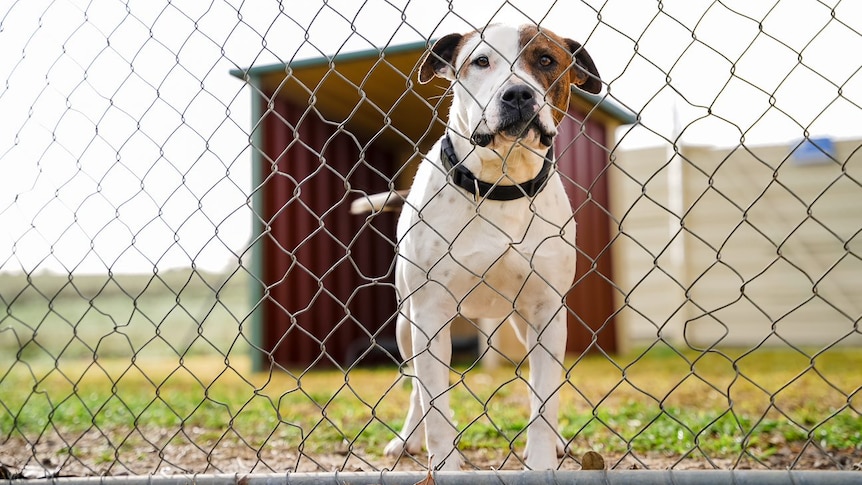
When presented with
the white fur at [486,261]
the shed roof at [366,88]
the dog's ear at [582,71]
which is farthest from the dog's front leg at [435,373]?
the shed roof at [366,88]

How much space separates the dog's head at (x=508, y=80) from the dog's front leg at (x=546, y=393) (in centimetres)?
63

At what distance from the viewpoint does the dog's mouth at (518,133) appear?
2.29 meters

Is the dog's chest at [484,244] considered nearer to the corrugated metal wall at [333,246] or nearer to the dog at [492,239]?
the dog at [492,239]

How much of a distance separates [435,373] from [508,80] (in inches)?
38.5

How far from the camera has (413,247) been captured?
2.60m

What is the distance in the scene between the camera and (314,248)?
9.33 metres

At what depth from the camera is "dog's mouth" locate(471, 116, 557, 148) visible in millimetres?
2289

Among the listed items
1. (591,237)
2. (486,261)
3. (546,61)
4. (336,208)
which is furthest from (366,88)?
(486,261)

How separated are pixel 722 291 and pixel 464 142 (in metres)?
8.42

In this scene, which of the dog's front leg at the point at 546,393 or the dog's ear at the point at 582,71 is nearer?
the dog's front leg at the point at 546,393

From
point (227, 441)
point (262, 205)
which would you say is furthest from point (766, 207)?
point (227, 441)

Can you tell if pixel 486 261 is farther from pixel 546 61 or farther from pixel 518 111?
pixel 546 61

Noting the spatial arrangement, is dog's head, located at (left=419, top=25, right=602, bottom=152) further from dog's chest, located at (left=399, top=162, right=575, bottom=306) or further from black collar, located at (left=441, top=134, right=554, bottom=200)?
dog's chest, located at (left=399, top=162, right=575, bottom=306)

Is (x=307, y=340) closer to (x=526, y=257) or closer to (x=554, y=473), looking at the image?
(x=526, y=257)
